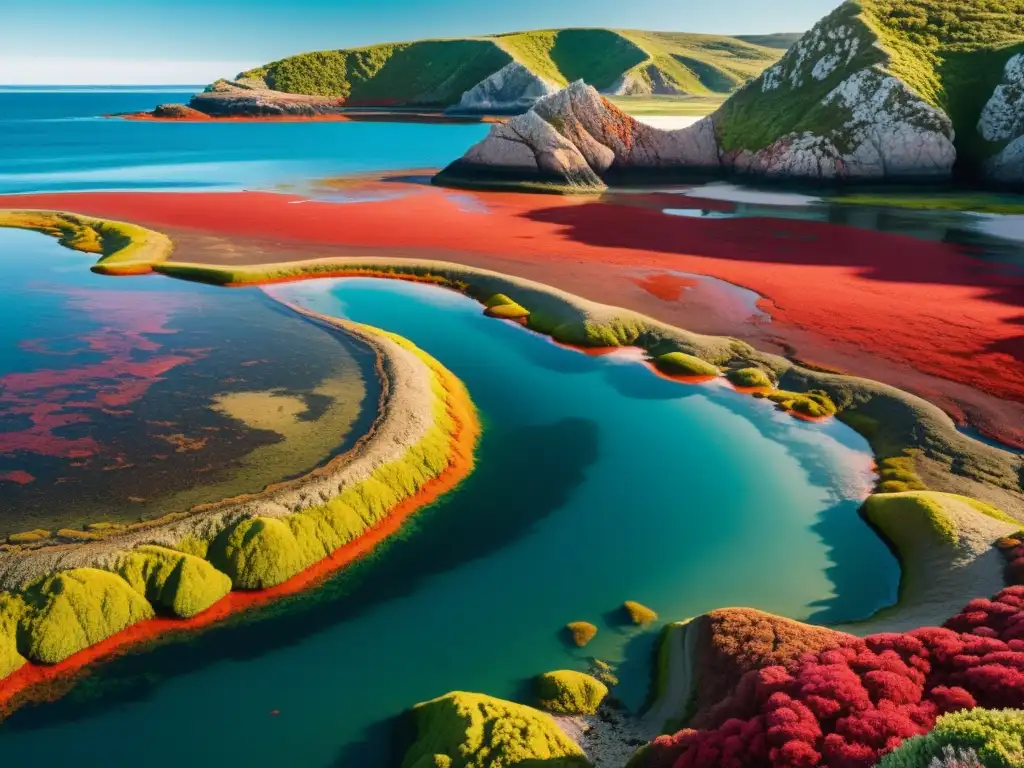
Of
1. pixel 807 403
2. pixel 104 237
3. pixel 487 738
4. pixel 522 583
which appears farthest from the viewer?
pixel 104 237

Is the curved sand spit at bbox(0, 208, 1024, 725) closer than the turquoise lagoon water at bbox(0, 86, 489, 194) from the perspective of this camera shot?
Yes

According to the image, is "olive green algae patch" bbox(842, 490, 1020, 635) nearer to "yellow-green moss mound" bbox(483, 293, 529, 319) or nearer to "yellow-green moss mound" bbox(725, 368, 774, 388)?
"yellow-green moss mound" bbox(725, 368, 774, 388)

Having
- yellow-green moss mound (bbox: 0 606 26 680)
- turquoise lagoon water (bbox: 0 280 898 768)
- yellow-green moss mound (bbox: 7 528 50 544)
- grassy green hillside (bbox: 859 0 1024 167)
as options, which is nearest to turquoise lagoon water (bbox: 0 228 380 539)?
yellow-green moss mound (bbox: 7 528 50 544)

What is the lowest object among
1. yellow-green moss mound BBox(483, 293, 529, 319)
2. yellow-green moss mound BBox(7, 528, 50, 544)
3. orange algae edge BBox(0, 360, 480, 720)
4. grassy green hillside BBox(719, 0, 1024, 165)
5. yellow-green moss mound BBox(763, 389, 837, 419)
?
orange algae edge BBox(0, 360, 480, 720)

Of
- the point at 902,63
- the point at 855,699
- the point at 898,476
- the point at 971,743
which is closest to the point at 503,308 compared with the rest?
the point at 898,476

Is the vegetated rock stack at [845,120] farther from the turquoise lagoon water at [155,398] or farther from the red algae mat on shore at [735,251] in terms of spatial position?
the turquoise lagoon water at [155,398]

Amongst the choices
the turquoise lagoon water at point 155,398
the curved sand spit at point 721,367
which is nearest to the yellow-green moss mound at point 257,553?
the curved sand spit at point 721,367

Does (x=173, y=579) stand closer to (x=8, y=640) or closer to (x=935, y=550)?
(x=8, y=640)
